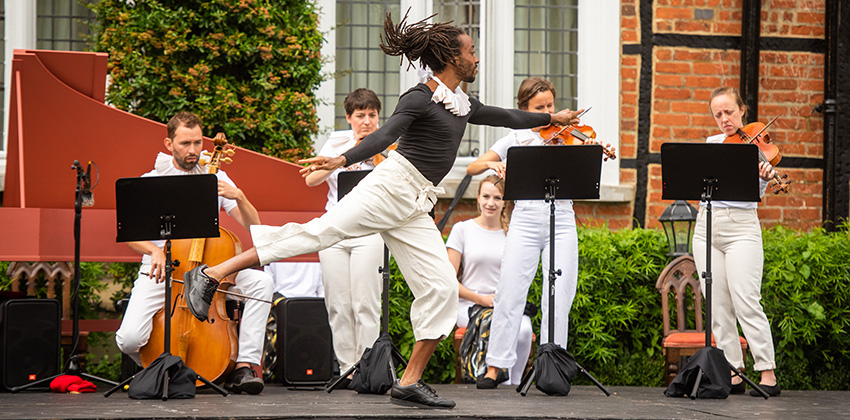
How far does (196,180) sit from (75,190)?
0.96 m

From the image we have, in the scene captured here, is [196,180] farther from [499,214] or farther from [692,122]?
[692,122]

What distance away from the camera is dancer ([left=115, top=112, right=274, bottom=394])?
4.88m

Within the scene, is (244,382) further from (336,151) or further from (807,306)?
(807,306)

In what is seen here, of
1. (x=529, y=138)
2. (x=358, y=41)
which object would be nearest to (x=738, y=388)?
(x=529, y=138)

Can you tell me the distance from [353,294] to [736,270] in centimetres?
207

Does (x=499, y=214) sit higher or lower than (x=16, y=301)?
higher

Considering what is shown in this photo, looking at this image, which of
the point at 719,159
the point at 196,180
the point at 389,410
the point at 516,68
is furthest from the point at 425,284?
the point at 516,68

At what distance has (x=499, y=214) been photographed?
5.97 meters

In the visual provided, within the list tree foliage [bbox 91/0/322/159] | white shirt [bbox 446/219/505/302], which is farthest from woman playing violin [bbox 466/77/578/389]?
tree foliage [bbox 91/0/322/159]

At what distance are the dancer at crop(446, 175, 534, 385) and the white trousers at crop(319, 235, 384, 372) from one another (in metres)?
0.72

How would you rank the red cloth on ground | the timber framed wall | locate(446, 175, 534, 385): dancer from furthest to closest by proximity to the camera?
the timber framed wall
locate(446, 175, 534, 385): dancer
the red cloth on ground

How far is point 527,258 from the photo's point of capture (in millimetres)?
5266

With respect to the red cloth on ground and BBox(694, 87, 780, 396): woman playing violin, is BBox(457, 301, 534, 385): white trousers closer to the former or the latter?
BBox(694, 87, 780, 396): woman playing violin

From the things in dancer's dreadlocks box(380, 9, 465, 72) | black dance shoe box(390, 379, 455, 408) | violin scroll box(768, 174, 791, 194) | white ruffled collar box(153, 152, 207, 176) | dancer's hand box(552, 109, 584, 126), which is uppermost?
dancer's dreadlocks box(380, 9, 465, 72)
